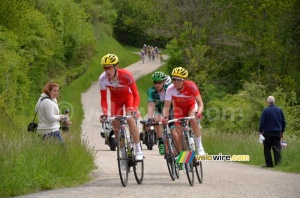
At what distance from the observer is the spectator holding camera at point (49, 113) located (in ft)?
50.1

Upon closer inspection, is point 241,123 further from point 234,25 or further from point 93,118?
point 234,25

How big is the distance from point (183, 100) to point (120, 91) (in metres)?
1.41

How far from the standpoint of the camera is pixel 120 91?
47.8 ft

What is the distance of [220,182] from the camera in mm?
14820

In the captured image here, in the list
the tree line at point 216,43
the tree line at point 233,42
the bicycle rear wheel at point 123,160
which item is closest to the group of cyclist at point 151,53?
the tree line at point 216,43

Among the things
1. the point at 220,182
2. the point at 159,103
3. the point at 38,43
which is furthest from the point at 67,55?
the point at 220,182

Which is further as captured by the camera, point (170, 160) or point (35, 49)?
point (35, 49)

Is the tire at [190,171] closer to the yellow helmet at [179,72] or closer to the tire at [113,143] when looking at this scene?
the yellow helmet at [179,72]

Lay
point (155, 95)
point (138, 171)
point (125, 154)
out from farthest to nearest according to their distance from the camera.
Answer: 1. point (155, 95)
2. point (138, 171)
3. point (125, 154)

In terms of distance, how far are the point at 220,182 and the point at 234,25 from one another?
196 feet

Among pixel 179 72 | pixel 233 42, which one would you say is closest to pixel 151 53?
pixel 233 42

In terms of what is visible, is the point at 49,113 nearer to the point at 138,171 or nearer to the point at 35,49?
the point at 138,171

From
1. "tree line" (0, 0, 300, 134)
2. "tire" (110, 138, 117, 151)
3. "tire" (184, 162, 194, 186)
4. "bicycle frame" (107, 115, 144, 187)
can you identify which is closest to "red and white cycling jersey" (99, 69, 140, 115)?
"bicycle frame" (107, 115, 144, 187)

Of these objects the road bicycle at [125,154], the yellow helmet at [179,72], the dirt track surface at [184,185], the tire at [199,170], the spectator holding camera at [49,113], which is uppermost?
the yellow helmet at [179,72]
